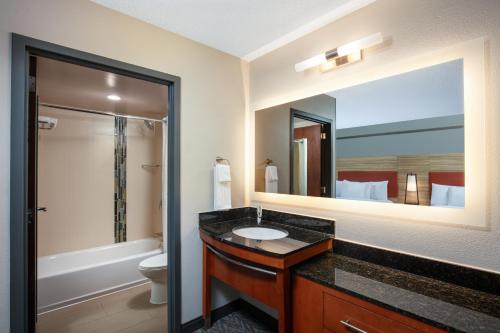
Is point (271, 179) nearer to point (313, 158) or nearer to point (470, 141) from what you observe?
point (313, 158)

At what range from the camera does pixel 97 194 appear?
3291mm

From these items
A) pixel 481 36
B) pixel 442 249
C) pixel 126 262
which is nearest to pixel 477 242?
pixel 442 249

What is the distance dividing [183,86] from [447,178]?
1.81 metres

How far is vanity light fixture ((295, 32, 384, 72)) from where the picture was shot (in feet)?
4.61

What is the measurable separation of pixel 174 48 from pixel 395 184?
1.82 metres

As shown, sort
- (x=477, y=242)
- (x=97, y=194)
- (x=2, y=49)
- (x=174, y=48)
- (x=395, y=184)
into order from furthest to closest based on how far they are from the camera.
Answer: (x=97, y=194) < (x=174, y=48) < (x=395, y=184) < (x=2, y=49) < (x=477, y=242)

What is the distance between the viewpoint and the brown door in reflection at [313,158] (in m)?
1.80

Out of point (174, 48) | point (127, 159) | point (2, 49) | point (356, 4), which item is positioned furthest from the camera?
point (127, 159)

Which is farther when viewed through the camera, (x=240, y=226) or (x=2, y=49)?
(x=240, y=226)

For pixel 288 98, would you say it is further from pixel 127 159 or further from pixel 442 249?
pixel 127 159

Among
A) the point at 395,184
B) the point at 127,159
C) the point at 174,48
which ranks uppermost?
the point at 174,48

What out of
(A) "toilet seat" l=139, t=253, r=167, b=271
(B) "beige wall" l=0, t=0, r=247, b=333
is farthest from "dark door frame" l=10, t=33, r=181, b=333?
(A) "toilet seat" l=139, t=253, r=167, b=271

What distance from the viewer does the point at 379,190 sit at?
1.45m

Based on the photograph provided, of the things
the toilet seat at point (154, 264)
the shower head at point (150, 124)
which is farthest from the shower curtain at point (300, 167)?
the shower head at point (150, 124)
